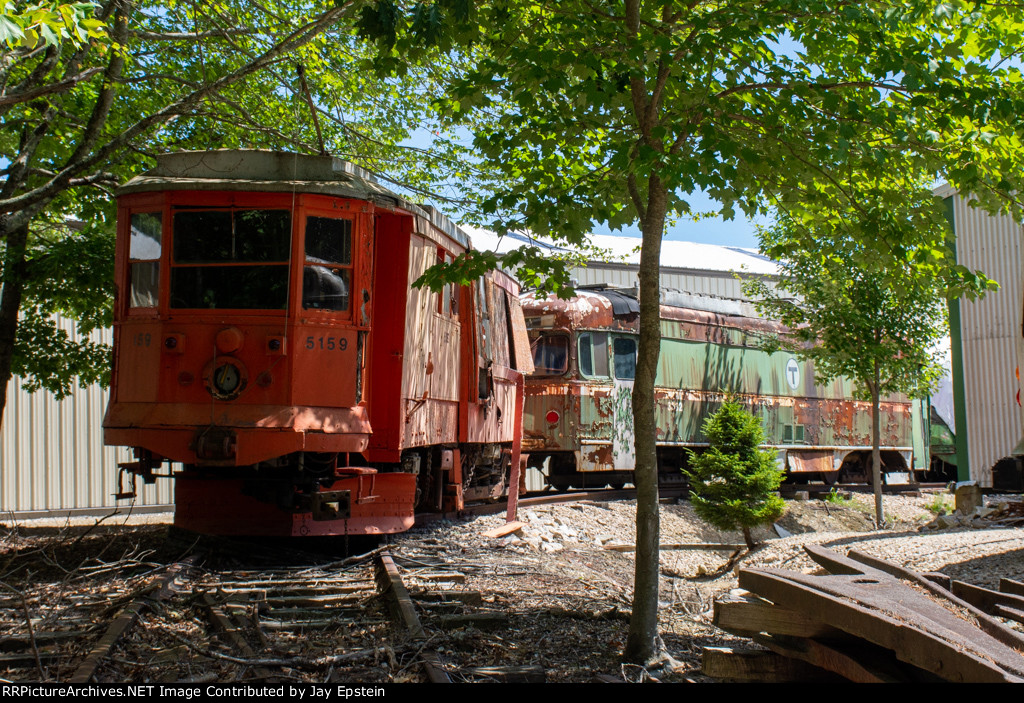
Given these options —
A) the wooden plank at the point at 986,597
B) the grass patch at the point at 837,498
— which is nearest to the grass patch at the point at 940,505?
the grass patch at the point at 837,498

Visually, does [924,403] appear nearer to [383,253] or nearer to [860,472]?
[860,472]

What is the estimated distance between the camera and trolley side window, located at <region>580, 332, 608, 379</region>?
15.0m

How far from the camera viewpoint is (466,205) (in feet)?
41.0

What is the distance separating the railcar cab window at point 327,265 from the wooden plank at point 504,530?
11.8 ft

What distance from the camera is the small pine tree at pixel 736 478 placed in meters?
11.6

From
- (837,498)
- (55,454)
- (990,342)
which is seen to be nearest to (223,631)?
(55,454)

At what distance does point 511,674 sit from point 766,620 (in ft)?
4.40

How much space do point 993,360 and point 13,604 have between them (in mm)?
17282

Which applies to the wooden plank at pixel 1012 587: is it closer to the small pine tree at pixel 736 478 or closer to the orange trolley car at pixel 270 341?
the orange trolley car at pixel 270 341

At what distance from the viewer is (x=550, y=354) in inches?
592

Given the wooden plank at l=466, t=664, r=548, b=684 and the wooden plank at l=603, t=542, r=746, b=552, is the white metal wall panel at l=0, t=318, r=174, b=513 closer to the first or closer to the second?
the wooden plank at l=603, t=542, r=746, b=552

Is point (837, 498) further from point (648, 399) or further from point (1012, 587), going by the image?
point (648, 399)

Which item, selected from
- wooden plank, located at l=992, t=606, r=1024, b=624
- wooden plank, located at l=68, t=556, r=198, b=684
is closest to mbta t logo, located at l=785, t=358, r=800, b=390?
wooden plank, located at l=992, t=606, r=1024, b=624

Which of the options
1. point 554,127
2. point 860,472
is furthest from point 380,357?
point 860,472
